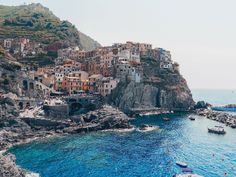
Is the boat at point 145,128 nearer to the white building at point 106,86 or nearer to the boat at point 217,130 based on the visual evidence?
the boat at point 217,130

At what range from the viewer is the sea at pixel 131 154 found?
6033 cm

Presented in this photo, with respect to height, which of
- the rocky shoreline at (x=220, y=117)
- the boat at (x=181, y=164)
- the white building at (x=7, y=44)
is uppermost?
the white building at (x=7, y=44)

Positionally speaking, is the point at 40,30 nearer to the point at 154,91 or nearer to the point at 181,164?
the point at 154,91

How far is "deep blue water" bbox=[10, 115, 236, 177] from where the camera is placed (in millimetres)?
60469

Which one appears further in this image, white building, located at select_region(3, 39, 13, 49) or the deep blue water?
white building, located at select_region(3, 39, 13, 49)

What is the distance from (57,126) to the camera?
9088cm

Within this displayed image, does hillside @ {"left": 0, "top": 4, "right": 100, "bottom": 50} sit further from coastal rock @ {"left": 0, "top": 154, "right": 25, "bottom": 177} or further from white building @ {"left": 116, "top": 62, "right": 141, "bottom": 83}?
coastal rock @ {"left": 0, "top": 154, "right": 25, "bottom": 177}

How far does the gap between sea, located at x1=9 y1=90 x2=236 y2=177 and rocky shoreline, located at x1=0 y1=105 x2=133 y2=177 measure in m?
3.78

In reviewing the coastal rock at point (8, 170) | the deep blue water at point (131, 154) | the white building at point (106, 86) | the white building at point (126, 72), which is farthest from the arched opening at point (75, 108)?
the coastal rock at point (8, 170)

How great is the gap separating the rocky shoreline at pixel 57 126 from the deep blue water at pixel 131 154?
14.3 feet

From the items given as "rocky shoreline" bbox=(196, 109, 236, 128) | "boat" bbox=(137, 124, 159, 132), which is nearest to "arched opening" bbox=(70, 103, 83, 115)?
"boat" bbox=(137, 124, 159, 132)

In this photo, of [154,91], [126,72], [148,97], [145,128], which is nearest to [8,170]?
[145,128]

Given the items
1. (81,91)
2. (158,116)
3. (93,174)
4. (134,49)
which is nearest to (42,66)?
(81,91)

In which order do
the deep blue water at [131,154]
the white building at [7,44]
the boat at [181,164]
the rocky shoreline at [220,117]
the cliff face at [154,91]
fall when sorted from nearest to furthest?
1. the deep blue water at [131,154]
2. the boat at [181,164]
3. the rocky shoreline at [220,117]
4. the cliff face at [154,91]
5. the white building at [7,44]
